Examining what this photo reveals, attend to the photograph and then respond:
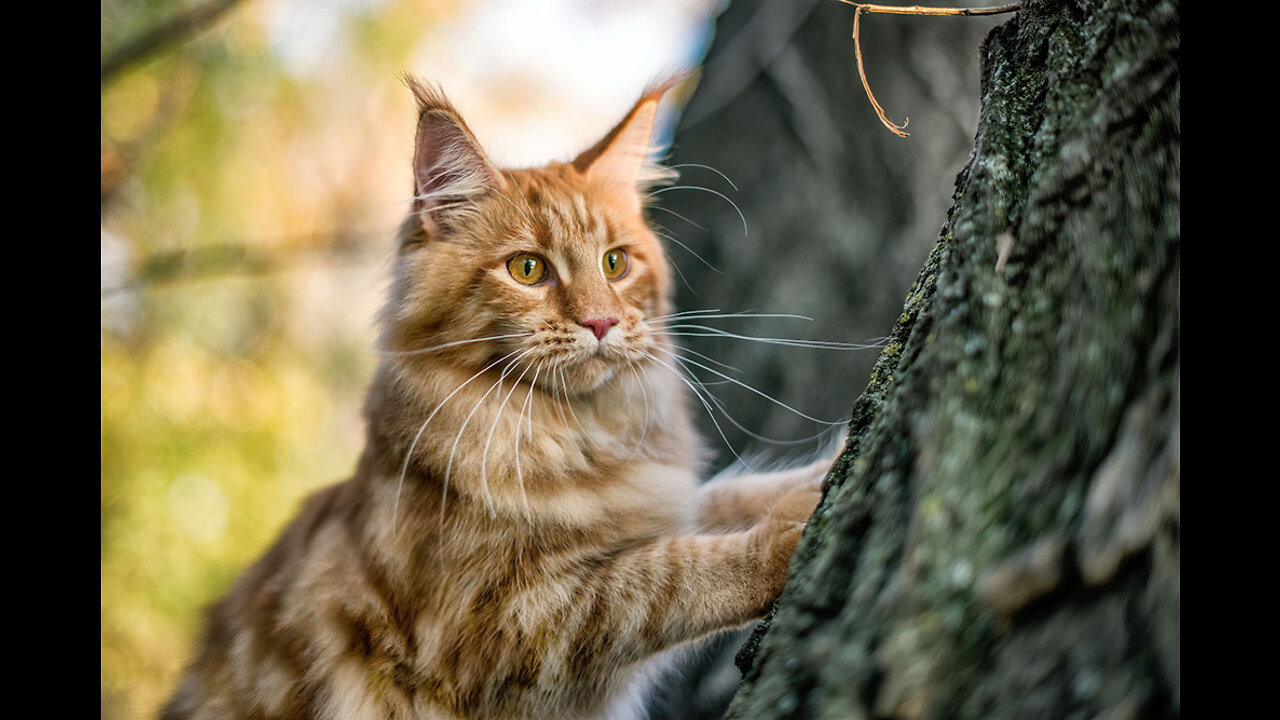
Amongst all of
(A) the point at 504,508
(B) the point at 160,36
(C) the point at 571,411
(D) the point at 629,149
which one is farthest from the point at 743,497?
(B) the point at 160,36

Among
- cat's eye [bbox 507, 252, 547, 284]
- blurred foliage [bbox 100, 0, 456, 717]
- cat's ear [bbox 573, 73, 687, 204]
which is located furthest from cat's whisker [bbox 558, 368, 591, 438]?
blurred foliage [bbox 100, 0, 456, 717]

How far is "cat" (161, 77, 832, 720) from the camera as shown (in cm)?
151

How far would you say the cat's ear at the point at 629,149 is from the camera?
2.03 metres

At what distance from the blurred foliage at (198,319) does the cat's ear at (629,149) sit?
1.66 metres

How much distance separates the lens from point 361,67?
4434 millimetres

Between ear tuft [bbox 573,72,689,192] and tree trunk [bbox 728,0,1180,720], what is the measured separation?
3.53 feet

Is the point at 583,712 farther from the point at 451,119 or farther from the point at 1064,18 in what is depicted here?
the point at 1064,18

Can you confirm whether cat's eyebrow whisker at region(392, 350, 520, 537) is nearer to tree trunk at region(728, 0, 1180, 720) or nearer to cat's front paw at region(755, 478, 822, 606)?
cat's front paw at region(755, 478, 822, 606)

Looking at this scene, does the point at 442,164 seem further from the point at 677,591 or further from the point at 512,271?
the point at 677,591

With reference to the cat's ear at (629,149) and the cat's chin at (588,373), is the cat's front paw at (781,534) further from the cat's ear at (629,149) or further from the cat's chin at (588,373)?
the cat's ear at (629,149)

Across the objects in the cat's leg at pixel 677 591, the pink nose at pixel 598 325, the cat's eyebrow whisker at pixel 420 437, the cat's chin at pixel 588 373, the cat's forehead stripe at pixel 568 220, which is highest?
the cat's forehead stripe at pixel 568 220

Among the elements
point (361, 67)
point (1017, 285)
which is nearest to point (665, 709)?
point (1017, 285)

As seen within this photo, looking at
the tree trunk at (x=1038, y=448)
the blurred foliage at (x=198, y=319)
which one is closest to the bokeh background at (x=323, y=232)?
the blurred foliage at (x=198, y=319)

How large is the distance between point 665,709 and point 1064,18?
2141 mm
